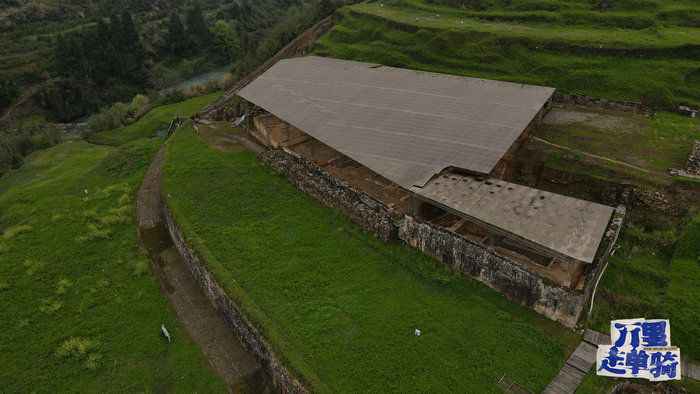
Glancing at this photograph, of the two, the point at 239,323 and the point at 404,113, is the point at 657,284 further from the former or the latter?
the point at 239,323

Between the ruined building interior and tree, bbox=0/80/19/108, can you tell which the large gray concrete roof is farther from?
tree, bbox=0/80/19/108

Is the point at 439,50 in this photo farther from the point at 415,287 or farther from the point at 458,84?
the point at 415,287

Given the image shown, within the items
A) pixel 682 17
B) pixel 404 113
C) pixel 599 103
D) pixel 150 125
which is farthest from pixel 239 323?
pixel 682 17

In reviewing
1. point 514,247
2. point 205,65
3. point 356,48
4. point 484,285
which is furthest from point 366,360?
point 205,65

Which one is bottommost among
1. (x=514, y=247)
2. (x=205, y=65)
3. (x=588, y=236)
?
(x=205, y=65)

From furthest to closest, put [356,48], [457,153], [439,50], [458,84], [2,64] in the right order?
[2,64], [356,48], [439,50], [458,84], [457,153]

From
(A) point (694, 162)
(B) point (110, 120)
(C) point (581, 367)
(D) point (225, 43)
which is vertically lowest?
(B) point (110, 120)

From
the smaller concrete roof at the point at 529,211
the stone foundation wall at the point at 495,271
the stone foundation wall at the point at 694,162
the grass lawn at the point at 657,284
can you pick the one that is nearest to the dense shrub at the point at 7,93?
the stone foundation wall at the point at 495,271
